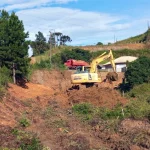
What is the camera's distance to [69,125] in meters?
24.7

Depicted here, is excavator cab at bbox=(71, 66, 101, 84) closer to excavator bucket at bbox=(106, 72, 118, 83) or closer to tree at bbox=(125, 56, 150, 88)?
tree at bbox=(125, 56, 150, 88)

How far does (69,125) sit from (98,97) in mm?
9852

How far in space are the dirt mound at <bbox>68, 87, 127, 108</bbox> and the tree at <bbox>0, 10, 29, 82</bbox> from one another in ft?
20.8

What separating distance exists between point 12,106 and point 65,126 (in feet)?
16.9

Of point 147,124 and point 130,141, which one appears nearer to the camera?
point 130,141

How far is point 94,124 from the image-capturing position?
83.9 ft

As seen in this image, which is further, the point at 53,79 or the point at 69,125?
the point at 53,79

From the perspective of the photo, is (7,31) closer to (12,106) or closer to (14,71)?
(14,71)

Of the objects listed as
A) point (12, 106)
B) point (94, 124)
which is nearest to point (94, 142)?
point (94, 124)

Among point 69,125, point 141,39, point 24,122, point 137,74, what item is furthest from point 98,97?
point 141,39

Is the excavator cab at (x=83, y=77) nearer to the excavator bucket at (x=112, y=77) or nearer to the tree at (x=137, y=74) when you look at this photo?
the tree at (x=137, y=74)

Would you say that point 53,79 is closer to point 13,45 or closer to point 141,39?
point 13,45

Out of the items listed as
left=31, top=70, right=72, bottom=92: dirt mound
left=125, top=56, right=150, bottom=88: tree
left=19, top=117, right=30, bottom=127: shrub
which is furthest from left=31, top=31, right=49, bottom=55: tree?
left=19, top=117, right=30, bottom=127: shrub

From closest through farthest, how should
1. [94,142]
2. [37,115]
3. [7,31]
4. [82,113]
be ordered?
[94,142]
[37,115]
[82,113]
[7,31]
